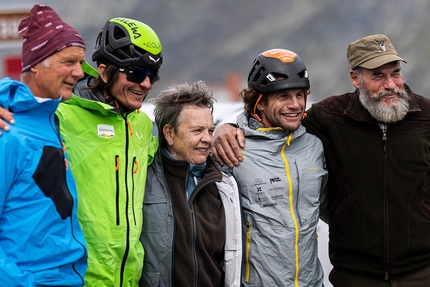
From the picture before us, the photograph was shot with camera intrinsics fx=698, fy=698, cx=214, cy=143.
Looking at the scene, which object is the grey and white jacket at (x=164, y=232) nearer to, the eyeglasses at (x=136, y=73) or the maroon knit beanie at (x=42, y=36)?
the eyeglasses at (x=136, y=73)

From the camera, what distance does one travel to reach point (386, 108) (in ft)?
15.8

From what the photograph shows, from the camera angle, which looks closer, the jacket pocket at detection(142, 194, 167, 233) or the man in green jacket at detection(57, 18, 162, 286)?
the man in green jacket at detection(57, 18, 162, 286)

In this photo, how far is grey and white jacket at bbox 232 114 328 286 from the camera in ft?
14.8

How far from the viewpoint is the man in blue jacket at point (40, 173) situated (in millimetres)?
3318

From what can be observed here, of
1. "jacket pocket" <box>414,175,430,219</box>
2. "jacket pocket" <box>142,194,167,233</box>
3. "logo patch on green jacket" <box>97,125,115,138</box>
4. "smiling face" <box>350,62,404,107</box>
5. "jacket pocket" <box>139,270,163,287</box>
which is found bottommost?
"jacket pocket" <box>139,270,163,287</box>

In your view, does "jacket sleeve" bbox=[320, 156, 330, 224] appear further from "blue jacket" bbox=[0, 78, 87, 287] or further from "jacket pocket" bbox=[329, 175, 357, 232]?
"blue jacket" bbox=[0, 78, 87, 287]

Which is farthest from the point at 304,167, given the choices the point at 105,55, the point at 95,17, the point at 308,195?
the point at 95,17

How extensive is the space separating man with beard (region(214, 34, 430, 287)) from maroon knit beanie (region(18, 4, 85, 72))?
4.89 feet

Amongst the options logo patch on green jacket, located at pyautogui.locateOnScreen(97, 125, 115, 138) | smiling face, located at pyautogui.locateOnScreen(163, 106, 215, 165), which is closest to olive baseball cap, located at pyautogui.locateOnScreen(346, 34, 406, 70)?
smiling face, located at pyautogui.locateOnScreen(163, 106, 215, 165)

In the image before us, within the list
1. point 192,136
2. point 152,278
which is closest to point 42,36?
point 192,136

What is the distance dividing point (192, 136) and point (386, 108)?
1.39 metres

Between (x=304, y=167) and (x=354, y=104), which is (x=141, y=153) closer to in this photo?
(x=304, y=167)

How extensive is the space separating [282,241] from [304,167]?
1.71 feet

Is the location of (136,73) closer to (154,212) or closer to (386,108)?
(154,212)
